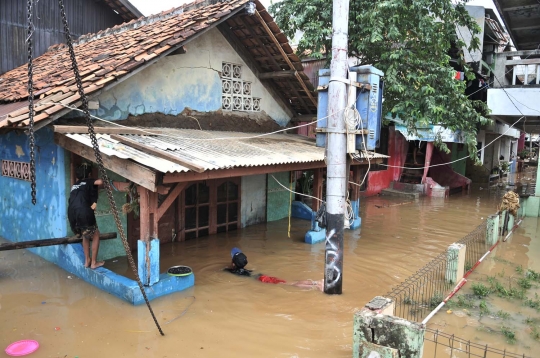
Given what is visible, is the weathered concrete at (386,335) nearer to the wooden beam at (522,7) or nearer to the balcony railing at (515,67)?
the balcony railing at (515,67)

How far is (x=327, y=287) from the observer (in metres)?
6.95

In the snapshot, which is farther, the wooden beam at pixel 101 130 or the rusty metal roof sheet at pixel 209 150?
the wooden beam at pixel 101 130

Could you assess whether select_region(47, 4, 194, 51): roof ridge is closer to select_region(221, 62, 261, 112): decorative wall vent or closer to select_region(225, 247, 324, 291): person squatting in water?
select_region(221, 62, 261, 112): decorative wall vent

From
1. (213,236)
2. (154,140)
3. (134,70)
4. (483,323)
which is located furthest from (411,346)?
(213,236)

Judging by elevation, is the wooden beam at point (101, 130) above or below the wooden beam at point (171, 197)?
above

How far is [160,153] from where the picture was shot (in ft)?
20.5

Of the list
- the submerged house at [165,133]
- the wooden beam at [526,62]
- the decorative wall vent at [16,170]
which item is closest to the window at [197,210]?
the submerged house at [165,133]

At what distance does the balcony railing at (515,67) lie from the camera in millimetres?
13367

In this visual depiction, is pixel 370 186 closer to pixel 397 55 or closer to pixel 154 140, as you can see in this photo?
pixel 397 55

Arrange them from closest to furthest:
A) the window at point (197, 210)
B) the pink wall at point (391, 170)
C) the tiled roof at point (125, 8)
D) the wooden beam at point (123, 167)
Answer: the wooden beam at point (123, 167) → the window at point (197, 210) → the tiled roof at point (125, 8) → the pink wall at point (391, 170)

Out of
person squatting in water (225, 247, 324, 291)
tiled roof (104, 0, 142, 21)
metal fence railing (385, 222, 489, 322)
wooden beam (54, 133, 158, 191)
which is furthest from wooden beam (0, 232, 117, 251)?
tiled roof (104, 0, 142, 21)

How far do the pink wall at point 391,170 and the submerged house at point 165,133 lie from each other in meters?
7.25

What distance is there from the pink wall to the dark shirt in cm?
1341

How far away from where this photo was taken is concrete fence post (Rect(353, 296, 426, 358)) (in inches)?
153
